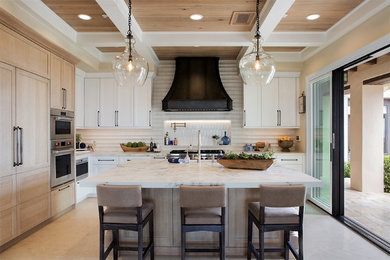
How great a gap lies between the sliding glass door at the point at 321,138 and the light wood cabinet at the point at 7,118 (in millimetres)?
4484

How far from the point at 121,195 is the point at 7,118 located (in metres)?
1.88

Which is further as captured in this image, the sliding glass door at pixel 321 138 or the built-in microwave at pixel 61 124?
the sliding glass door at pixel 321 138

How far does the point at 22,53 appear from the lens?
3.21m

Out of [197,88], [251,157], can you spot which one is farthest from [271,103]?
[251,157]

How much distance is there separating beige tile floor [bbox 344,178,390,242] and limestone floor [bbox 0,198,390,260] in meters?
0.39

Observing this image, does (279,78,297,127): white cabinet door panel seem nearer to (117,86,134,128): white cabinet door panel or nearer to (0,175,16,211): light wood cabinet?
(117,86,134,128): white cabinet door panel

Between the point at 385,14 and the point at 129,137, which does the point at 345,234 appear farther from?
the point at 129,137

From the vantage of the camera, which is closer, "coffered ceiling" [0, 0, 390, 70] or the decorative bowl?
"coffered ceiling" [0, 0, 390, 70]

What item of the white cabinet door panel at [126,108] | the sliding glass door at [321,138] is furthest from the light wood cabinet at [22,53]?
the sliding glass door at [321,138]

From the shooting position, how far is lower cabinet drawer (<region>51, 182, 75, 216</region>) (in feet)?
12.8

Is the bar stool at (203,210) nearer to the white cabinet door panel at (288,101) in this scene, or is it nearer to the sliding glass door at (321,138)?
the sliding glass door at (321,138)

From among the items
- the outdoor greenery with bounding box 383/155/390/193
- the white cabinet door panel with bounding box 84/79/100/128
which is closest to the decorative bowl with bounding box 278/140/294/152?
the outdoor greenery with bounding box 383/155/390/193

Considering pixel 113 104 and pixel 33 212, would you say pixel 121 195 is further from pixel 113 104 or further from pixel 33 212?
pixel 113 104

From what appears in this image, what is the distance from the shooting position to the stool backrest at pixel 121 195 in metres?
2.17
